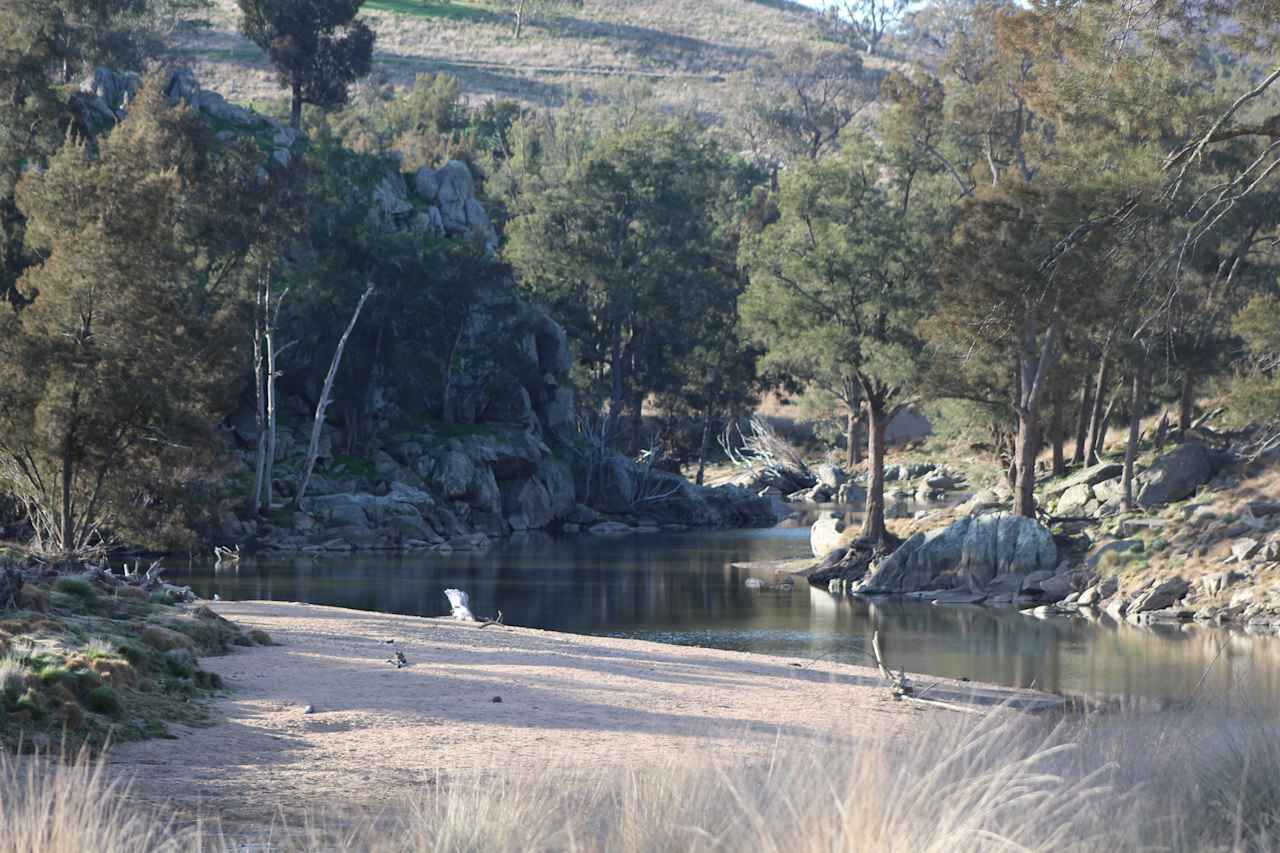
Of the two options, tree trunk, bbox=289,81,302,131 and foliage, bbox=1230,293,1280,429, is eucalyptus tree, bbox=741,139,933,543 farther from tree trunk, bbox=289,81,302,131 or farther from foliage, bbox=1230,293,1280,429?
tree trunk, bbox=289,81,302,131

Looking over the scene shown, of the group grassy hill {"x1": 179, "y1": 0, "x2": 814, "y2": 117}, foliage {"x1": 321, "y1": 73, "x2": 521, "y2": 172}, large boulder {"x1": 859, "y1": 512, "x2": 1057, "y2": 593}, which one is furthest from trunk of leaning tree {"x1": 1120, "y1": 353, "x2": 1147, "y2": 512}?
grassy hill {"x1": 179, "y1": 0, "x2": 814, "y2": 117}

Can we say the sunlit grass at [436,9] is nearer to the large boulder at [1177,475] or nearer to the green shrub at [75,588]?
the large boulder at [1177,475]

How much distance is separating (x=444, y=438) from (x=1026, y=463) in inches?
1082

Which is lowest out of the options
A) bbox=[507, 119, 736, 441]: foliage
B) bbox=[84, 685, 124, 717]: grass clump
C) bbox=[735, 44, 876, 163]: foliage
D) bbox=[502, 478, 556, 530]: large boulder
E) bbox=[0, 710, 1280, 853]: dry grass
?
bbox=[84, 685, 124, 717]: grass clump

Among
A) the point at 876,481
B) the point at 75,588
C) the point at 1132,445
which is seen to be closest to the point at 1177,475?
the point at 1132,445

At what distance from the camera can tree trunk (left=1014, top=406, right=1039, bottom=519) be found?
37406 millimetres

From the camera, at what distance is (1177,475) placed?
129 ft

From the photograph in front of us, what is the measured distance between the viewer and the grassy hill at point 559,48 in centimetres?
13362

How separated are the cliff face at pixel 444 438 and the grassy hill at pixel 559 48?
59.4 meters

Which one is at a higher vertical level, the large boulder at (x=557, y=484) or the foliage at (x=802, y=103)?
the foliage at (x=802, y=103)

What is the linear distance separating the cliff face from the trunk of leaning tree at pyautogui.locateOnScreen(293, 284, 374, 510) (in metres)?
0.69

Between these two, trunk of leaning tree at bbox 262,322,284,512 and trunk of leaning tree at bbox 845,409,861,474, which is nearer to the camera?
trunk of leaning tree at bbox 262,322,284,512

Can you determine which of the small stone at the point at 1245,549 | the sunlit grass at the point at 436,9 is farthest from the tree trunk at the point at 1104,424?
the sunlit grass at the point at 436,9

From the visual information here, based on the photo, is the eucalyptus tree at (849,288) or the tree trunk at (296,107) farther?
the tree trunk at (296,107)
